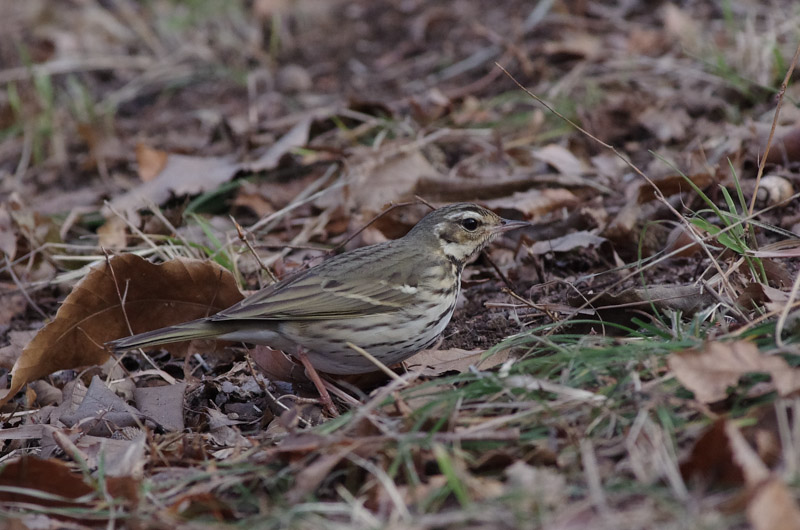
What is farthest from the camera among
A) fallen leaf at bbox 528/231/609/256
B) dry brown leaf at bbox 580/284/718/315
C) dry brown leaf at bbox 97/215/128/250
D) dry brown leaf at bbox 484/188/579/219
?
dry brown leaf at bbox 97/215/128/250

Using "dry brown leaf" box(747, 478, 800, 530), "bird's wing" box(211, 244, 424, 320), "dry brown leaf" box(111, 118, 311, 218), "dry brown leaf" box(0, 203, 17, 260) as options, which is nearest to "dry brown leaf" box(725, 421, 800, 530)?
"dry brown leaf" box(747, 478, 800, 530)

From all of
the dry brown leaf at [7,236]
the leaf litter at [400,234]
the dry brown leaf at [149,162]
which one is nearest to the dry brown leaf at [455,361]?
the leaf litter at [400,234]

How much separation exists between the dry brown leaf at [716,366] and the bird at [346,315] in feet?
6.19

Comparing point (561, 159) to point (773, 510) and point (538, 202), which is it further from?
point (773, 510)

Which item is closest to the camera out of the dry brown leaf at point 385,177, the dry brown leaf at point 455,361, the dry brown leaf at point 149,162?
the dry brown leaf at point 455,361

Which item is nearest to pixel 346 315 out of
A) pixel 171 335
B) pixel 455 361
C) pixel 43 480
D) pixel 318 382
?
pixel 318 382

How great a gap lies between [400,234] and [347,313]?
5.36ft

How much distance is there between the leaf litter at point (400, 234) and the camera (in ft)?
11.0

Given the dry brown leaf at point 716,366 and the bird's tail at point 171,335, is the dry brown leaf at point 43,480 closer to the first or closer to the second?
the bird's tail at point 171,335

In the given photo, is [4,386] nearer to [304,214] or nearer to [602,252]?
[304,214]

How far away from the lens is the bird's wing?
498 centimetres

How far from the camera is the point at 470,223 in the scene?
5.61m

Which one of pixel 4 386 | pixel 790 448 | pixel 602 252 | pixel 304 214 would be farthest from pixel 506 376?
pixel 304 214

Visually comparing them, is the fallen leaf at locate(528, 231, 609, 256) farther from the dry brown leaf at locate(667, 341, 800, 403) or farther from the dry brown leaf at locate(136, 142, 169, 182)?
the dry brown leaf at locate(136, 142, 169, 182)
